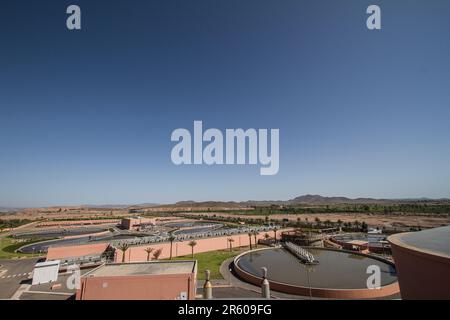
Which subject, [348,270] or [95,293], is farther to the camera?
[348,270]

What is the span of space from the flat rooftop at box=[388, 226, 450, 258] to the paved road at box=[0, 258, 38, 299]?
29256 millimetres

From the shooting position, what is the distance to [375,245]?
36156mm

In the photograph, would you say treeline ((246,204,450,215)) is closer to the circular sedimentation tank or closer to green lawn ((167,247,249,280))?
green lawn ((167,247,249,280))

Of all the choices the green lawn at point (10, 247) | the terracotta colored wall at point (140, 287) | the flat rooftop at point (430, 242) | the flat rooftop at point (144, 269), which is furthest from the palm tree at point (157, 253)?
the flat rooftop at point (430, 242)

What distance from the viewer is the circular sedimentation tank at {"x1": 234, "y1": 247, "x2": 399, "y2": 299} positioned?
1990 cm

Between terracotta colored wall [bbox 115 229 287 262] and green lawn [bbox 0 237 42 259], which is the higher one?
terracotta colored wall [bbox 115 229 287 262]

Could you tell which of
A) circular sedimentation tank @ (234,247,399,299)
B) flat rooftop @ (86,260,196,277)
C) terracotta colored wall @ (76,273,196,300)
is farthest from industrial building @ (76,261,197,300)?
circular sedimentation tank @ (234,247,399,299)

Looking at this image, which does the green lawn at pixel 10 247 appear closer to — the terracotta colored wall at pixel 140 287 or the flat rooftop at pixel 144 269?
the flat rooftop at pixel 144 269

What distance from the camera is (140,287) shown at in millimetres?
14961
